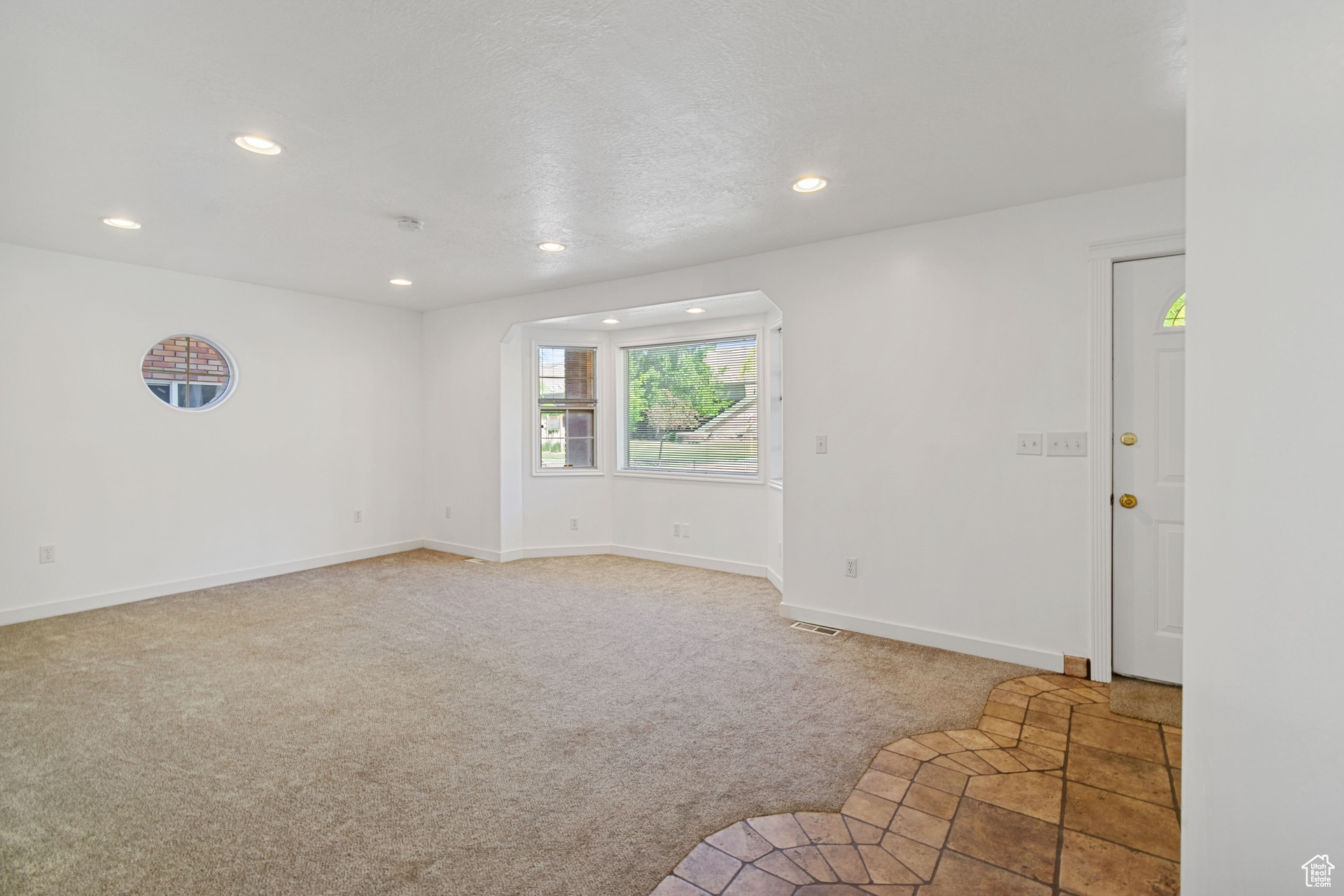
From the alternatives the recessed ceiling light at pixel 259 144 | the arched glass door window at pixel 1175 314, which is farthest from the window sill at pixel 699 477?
the recessed ceiling light at pixel 259 144

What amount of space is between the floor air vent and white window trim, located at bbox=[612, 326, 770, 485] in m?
1.56

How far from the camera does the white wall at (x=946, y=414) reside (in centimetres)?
321

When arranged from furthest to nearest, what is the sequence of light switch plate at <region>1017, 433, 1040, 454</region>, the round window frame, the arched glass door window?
the round window frame → light switch plate at <region>1017, 433, 1040, 454</region> → the arched glass door window

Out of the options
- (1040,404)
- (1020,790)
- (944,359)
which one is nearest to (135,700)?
(1020,790)

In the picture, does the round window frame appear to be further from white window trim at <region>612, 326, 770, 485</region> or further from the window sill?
the window sill

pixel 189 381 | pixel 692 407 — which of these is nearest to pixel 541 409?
pixel 692 407

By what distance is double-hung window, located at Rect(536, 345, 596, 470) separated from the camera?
6203mm

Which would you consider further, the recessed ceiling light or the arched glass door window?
the arched glass door window

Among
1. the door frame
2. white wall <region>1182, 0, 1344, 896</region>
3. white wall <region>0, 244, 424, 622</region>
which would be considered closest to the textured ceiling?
the door frame

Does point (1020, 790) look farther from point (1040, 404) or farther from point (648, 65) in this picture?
point (648, 65)

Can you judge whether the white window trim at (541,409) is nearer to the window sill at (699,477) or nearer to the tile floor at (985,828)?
the window sill at (699,477)

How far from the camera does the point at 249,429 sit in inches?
202

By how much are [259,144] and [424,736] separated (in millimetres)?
2448

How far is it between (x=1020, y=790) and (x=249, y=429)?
558 cm
